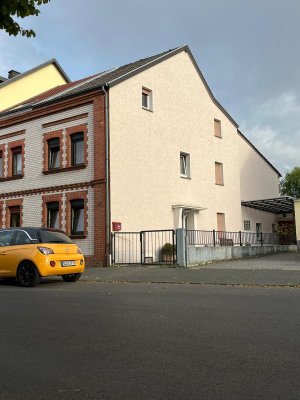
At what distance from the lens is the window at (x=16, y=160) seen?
79.4ft

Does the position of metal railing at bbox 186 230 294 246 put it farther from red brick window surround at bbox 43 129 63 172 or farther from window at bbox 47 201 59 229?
red brick window surround at bbox 43 129 63 172

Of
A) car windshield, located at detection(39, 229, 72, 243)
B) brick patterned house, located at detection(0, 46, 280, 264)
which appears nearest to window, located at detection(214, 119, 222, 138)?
brick patterned house, located at detection(0, 46, 280, 264)

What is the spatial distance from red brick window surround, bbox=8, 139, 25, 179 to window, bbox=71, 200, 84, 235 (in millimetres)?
4359

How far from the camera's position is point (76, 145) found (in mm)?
21891

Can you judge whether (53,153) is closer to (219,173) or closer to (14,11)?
(219,173)

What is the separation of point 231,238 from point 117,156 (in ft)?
29.1

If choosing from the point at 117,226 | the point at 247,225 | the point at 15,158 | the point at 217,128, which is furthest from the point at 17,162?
the point at 247,225

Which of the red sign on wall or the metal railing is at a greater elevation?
the red sign on wall

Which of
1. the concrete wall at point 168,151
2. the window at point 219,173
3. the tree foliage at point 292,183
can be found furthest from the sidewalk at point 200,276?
the tree foliage at point 292,183

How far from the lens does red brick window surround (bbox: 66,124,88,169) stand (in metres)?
21.3

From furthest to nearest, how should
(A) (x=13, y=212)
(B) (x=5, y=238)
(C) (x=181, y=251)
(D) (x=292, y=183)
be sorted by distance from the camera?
(D) (x=292, y=183) < (A) (x=13, y=212) < (C) (x=181, y=251) < (B) (x=5, y=238)

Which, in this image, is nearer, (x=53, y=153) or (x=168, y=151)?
(x=53, y=153)

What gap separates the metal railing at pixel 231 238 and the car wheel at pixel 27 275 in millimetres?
7904

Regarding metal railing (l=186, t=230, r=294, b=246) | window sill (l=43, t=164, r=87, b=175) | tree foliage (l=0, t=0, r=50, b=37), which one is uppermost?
window sill (l=43, t=164, r=87, b=175)
